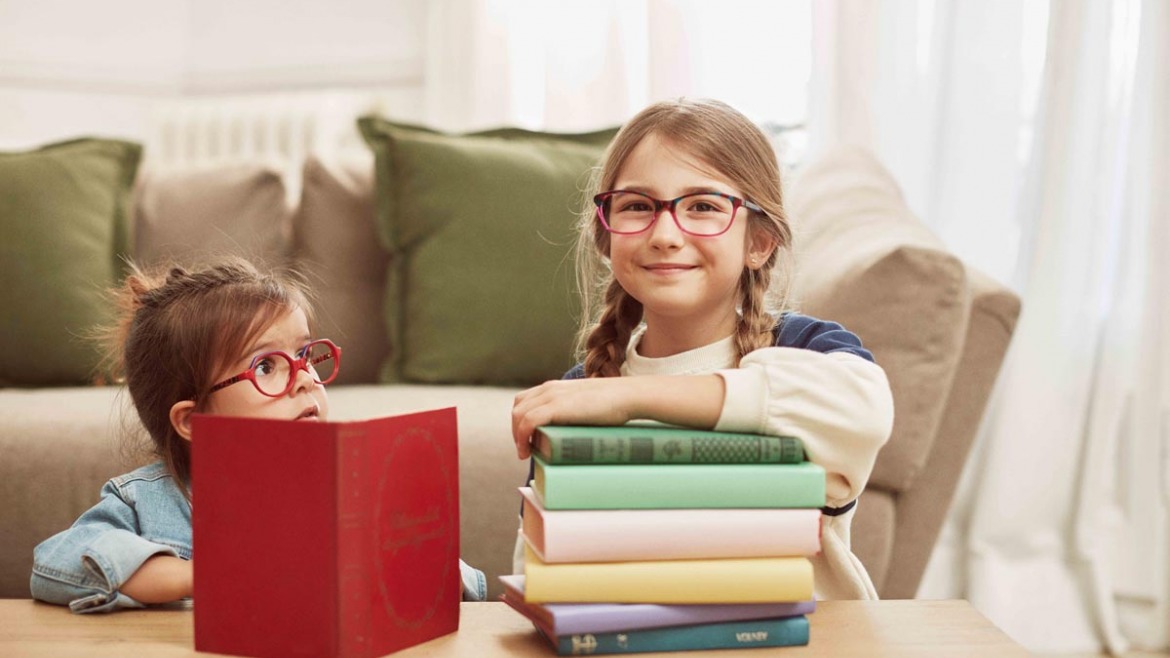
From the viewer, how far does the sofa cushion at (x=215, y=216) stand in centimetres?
232

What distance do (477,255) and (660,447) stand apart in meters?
1.43

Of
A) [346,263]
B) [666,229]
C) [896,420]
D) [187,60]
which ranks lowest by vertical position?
[896,420]

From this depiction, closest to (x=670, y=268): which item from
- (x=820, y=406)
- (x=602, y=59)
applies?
(x=820, y=406)

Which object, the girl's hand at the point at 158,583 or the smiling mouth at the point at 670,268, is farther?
the smiling mouth at the point at 670,268

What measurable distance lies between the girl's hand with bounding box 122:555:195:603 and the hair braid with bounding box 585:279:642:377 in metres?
0.52

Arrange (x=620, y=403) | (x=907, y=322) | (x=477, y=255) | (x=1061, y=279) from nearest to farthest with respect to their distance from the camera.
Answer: (x=620, y=403)
(x=907, y=322)
(x=477, y=255)
(x=1061, y=279)

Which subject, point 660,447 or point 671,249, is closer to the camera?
point 660,447

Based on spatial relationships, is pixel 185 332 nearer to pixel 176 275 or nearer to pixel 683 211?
pixel 176 275

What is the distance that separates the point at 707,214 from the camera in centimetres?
117

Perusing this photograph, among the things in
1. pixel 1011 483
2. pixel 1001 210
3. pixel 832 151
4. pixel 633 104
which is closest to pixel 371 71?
pixel 633 104

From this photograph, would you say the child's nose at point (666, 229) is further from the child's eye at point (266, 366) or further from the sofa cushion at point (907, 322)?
the sofa cushion at point (907, 322)

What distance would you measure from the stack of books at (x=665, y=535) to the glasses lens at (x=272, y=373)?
41 centimetres

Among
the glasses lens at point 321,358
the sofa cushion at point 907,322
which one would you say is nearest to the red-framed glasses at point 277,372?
the glasses lens at point 321,358

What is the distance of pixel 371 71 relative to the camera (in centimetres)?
354
